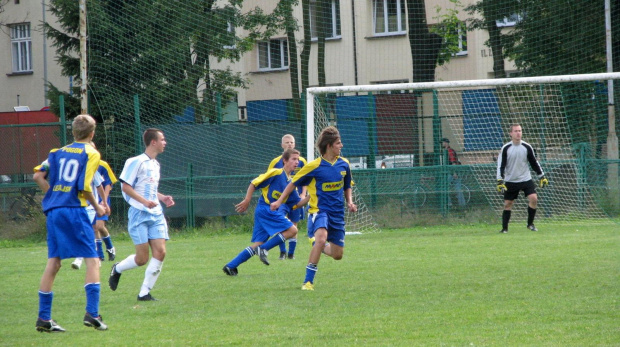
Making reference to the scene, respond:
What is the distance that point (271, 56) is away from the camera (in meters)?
25.7

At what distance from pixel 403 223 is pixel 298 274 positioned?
26.0 feet

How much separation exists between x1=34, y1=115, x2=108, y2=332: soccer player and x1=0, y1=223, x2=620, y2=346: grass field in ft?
0.71

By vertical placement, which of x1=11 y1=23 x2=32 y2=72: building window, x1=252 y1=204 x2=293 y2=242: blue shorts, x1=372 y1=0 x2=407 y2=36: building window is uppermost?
x1=11 y1=23 x2=32 y2=72: building window

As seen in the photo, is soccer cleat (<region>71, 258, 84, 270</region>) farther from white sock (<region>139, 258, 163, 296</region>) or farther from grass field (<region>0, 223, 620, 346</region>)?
white sock (<region>139, 258, 163, 296</region>)

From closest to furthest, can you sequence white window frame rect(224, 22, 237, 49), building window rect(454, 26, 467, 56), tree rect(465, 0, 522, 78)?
tree rect(465, 0, 522, 78), white window frame rect(224, 22, 237, 49), building window rect(454, 26, 467, 56)

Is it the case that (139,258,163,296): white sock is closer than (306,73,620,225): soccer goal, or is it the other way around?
(139,258,163,296): white sock

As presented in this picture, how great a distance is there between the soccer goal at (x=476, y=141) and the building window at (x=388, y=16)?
15.9ft

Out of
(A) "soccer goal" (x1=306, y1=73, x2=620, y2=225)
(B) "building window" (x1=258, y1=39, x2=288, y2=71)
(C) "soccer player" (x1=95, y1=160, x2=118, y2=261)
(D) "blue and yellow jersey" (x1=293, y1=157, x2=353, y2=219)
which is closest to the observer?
(D) "blue and yellow jersey" (x1=293, y1=157, x2=353, y2=219)

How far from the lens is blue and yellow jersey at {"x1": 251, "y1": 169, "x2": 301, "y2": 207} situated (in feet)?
33.3

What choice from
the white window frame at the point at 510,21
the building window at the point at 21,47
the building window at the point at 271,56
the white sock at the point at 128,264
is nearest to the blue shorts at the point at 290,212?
the white sock at the point at 128,264

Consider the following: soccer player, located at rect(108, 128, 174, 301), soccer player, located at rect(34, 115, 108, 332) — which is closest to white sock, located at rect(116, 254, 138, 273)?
soccer player, located at rect(108, 128, 174, 301)

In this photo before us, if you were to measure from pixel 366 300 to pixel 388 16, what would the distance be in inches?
702

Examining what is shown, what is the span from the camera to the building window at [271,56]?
2446cm

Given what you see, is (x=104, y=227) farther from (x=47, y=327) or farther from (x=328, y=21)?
(x=328, y=21)
